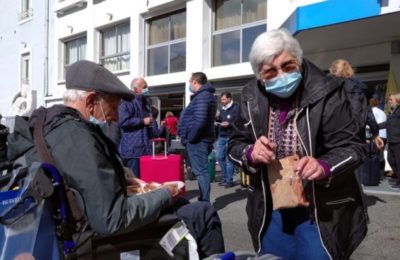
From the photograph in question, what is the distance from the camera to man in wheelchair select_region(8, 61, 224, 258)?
6.99ft

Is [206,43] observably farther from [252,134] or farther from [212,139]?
[252,134]

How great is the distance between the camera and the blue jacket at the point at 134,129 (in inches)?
250

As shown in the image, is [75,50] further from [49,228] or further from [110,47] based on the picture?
[49,228]

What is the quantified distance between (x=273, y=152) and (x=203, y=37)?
11.6 metres

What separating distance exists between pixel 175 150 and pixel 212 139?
4921mm

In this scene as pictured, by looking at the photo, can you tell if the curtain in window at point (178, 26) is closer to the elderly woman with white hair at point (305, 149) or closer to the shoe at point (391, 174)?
the shoe at point (391, 174)

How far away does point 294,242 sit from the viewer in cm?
253

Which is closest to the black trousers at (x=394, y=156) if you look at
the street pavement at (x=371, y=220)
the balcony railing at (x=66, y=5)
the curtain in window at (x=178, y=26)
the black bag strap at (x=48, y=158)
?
the street pavement at (x=371, y=220)

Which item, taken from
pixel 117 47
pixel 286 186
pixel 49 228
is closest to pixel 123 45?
pixel 117 47

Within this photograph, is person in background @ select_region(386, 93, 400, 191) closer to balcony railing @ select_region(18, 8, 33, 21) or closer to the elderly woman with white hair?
the elderly woman with white hair

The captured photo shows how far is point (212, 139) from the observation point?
6.61m

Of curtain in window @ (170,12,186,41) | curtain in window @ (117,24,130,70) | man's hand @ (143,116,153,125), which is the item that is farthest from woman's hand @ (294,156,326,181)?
curtain in window @ (117,24,130,70)

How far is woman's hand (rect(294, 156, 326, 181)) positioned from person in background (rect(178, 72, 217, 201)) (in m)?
4.09

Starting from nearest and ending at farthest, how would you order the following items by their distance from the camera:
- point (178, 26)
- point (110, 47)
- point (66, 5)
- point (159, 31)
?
point (178, 26) < point (159, 31) < point (110, 47) < point (66, 5)
